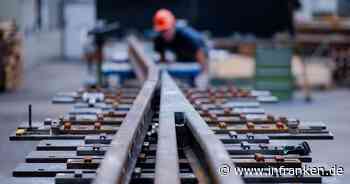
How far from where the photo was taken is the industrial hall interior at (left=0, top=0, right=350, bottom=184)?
14.0 ft

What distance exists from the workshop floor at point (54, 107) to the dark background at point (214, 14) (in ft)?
6.47

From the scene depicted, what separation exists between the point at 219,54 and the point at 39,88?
425 centimetres

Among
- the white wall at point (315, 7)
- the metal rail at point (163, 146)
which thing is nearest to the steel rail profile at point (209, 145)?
the metal rail at point (163, 146)

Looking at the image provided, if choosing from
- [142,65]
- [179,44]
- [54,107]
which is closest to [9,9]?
[54,107]

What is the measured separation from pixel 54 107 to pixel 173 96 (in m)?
7.48

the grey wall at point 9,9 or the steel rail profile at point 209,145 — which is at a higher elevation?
the grey wall at point 9,9

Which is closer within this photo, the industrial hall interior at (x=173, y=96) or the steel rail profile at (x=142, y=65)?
the industrial hall interior at (x=173, y=96)

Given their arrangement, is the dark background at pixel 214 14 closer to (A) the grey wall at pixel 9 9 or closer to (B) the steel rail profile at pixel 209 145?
(A) the grey wall at pixel 9 9

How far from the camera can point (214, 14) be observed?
17.8 metres

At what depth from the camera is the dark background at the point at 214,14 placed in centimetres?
1691

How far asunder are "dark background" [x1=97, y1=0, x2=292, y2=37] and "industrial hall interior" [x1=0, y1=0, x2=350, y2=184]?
0.09ft

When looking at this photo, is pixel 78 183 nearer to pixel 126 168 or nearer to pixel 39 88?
pixel 126 168

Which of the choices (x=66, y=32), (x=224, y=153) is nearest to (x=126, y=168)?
(x=224, y=153)

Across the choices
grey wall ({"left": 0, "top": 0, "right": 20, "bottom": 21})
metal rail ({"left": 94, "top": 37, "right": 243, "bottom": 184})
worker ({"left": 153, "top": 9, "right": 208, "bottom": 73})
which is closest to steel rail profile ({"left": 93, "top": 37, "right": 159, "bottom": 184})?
metal rail ({"left": 94, "top": 37, "right": 243, "bottom": 184})
